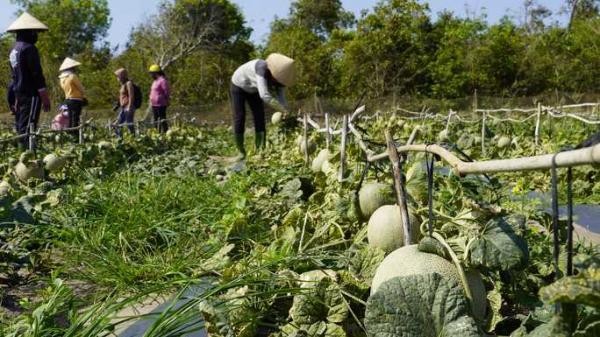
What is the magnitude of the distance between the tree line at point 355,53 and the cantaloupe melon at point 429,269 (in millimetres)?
19493

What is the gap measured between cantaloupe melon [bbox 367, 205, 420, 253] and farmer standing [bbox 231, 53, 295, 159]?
438 cm

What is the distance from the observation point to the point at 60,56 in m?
32.8

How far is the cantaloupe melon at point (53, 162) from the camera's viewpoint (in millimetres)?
5023

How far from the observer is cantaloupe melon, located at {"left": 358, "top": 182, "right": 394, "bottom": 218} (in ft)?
8.04

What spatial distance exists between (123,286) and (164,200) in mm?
1376

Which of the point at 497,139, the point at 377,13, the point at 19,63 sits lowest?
the point at 497,139

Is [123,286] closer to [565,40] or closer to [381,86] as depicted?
[381,86]

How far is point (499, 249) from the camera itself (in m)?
1.49

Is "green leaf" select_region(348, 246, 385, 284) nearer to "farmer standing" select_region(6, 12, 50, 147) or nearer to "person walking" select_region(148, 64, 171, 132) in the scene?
"farmer standing" select_region(6, 12, 50, 147)

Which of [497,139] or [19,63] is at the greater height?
[19,63]

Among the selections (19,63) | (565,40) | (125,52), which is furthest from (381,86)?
(19,63)

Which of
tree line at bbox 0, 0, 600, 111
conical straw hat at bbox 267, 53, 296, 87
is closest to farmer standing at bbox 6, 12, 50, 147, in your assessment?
conical straw hat at bbox 267, 53, 296, 87

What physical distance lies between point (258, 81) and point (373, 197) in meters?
4.21

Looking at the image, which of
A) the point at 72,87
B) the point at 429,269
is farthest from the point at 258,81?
the point at 429,269
